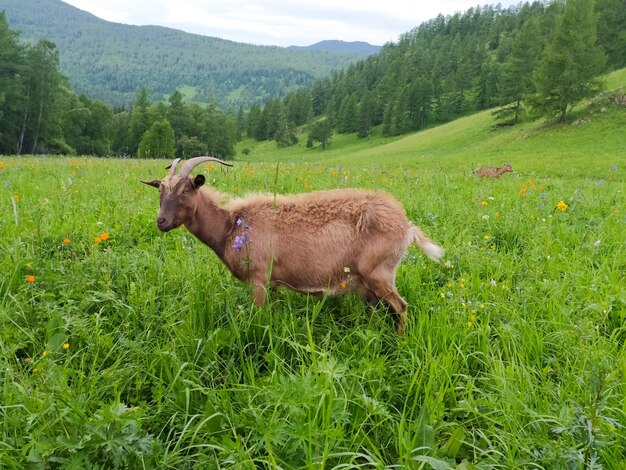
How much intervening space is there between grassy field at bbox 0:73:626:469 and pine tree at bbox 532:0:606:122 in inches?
1706

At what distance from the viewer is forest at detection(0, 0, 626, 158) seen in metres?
42.0

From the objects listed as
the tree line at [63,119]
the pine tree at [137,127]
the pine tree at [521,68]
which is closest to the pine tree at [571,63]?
the pine tree at [521,68]

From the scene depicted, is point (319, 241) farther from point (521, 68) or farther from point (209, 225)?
point (521, 68)

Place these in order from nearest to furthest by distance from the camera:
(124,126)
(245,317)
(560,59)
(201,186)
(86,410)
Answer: (86,410), (245,317), (201,186), (560,59), (124,126)

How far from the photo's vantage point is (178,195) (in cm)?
417

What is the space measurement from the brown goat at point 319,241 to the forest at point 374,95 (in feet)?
26.1

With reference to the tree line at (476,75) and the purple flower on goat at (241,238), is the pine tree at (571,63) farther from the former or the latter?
the purple flower on goat at (241,238)

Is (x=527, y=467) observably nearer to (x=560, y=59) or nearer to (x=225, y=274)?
(x=225, y=274)

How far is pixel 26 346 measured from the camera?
3.18 metres

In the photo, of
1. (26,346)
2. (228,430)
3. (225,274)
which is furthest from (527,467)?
(26,346)

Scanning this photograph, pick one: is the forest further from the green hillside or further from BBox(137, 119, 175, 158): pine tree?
the green hillside

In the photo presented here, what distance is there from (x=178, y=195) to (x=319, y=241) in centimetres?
150

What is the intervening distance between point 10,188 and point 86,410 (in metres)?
6.43

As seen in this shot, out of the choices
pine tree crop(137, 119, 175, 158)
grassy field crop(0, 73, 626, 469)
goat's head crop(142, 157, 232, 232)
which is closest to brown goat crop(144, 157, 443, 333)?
goat's head crop(142, 157, 232, 232)
